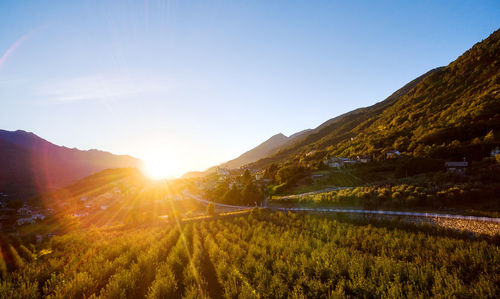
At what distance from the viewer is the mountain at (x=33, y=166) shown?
51062 millimetres

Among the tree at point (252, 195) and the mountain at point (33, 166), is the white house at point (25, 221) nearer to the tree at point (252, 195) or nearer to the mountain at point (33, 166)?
the mountain at point (33, 166)

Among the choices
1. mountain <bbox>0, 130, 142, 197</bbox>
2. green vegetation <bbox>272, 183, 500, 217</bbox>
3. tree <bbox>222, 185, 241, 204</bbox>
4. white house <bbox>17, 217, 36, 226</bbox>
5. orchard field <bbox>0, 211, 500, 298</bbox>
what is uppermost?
mountain <bbox>0, 130, 142, 197</bbox>

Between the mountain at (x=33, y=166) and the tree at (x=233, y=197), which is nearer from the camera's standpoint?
the tree at (x=233, y=197)

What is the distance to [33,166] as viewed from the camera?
62.2 m

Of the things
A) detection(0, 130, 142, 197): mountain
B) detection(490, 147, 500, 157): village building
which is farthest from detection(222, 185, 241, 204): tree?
detection(0, 130, 142, 197): mountain

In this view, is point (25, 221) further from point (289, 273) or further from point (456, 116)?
point (456, 116)

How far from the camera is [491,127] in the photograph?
32406mm

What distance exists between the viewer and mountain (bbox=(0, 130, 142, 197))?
51062mm

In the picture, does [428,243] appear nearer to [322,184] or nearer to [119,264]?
[119,264]

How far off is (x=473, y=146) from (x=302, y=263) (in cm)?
3796

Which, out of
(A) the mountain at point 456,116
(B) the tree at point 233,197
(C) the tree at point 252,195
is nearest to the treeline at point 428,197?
(C) the tree at point 252,195

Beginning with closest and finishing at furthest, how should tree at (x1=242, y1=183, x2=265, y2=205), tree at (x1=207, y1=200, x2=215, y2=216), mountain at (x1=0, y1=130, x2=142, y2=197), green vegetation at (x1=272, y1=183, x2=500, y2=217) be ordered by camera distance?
1. green vegetation at (x1=272, y1=183, x2=500, y2=217)
2. tree at (x1=207, y1=200, x2=215, y2=216)
3. tree at (x1=242, y1=183, x2=265, y2=205)
4. mountain at (x1=0, y1=130, x2=142, y2=197)

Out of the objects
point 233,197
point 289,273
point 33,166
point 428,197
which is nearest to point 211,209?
point 233,197

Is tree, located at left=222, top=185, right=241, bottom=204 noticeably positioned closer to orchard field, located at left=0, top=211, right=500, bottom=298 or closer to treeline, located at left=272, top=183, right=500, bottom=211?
treeline, located at left=272, top=183, right=500, bottom=211
